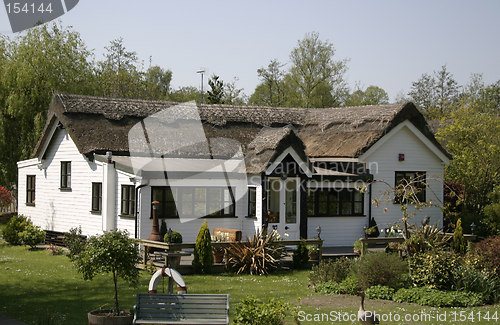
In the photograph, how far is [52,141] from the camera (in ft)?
93.1

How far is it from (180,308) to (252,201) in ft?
43.4

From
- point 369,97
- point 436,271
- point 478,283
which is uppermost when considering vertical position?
point 369,97

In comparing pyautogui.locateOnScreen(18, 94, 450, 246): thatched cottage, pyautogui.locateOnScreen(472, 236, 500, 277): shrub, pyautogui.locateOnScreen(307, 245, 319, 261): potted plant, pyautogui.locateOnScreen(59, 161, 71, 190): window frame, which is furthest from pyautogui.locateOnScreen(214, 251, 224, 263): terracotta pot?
pyautogui.locateOnScreen(59, 161, 71, 190): window frame

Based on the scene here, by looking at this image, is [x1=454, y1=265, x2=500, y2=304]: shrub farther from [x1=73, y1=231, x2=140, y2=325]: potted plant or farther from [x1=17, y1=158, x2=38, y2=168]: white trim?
[x1=17, y1=158, x2=38, y2=168]: white trim

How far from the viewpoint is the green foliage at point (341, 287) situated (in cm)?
1658

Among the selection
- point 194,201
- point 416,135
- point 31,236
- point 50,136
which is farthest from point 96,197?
point 416,135

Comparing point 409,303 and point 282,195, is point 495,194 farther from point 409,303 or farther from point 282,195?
point 409,303

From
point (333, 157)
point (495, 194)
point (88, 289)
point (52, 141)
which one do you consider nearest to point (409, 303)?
point (88, 289)

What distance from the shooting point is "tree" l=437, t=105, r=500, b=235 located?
103 ft

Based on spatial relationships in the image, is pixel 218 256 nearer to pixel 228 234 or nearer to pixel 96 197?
pixel 228 234

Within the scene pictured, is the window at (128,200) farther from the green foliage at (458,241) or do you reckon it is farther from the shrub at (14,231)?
the green foliage at (458,241)

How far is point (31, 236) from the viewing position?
2534cm

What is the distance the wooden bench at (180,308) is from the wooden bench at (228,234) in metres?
10.1

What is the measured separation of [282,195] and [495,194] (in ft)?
36.7
